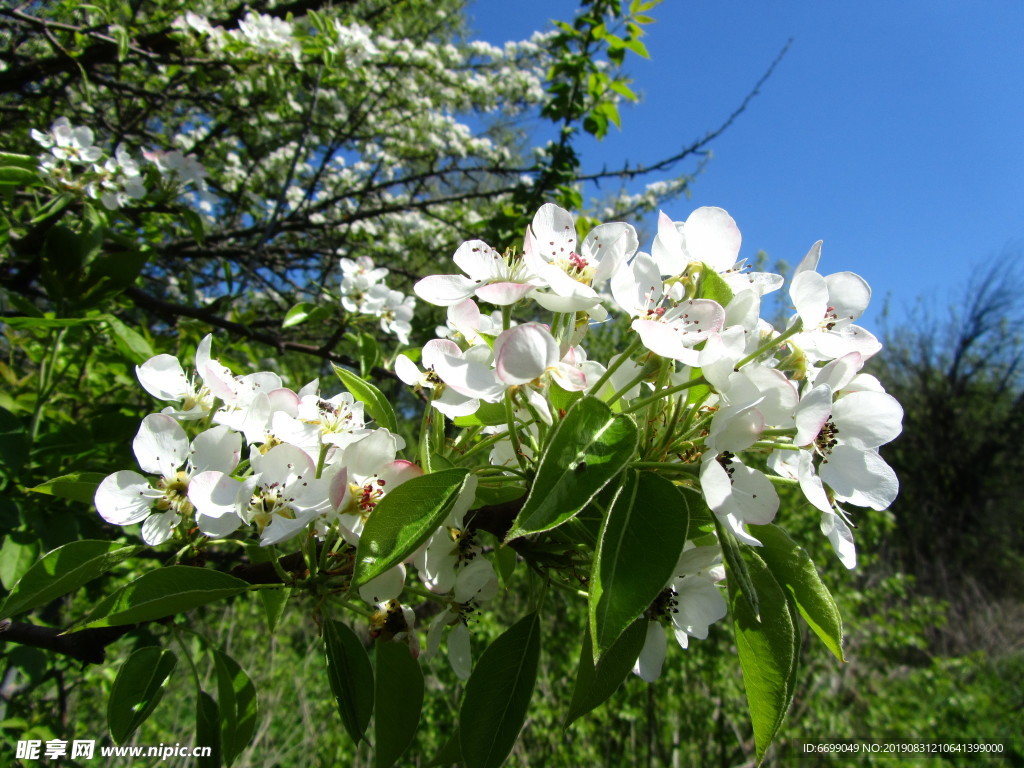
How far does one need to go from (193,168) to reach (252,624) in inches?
169

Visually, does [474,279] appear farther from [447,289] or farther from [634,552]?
[634,552]

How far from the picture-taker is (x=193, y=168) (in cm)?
248

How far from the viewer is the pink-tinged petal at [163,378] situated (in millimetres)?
908

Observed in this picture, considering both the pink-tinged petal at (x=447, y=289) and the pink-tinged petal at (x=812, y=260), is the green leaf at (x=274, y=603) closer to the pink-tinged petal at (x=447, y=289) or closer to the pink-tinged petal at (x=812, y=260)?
the pink-tinged petal at (x=447, y=289)

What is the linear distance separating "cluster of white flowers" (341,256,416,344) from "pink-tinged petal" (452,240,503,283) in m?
1.38

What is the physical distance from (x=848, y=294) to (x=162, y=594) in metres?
0.97

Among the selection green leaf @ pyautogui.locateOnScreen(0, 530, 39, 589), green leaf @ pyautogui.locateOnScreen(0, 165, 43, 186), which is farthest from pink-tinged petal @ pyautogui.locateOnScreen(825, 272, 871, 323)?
green leaf @ pyautogui.locateOnScreen(0, 165, 43, 186)

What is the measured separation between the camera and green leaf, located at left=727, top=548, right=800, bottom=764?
61cm

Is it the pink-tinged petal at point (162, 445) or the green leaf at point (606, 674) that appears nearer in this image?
the green leaf at point (606, 674)

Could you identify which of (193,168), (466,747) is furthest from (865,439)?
(193,168)

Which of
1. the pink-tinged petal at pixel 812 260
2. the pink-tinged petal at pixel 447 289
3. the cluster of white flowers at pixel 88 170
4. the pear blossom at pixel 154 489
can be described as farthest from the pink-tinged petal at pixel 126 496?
the cluster of white flowers at pixel 88 170

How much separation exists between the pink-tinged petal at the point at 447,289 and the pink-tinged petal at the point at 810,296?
412 millimetres

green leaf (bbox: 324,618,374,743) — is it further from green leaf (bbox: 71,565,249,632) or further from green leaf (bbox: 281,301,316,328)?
green leaf (bbox: 281,301,316,328)

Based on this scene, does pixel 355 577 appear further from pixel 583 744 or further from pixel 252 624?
pixel 252 624
